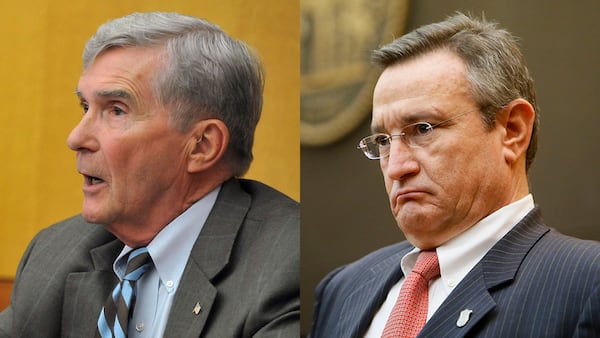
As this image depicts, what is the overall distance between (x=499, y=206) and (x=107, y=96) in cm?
122

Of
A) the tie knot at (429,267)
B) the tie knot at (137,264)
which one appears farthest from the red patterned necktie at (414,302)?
the tie knot at (137,264)

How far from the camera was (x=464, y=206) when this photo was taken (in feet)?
7.81

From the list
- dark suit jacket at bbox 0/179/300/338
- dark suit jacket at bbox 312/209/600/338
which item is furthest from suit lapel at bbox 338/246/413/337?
dark suit jacket at bbox 0/179/300/338

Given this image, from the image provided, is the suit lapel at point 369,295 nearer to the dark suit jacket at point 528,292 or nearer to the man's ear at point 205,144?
the dark suit jacket at point 528,292

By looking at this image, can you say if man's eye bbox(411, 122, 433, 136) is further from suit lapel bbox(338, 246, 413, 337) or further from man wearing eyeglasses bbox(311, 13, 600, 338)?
suit lapel bbox(338, 246, 413, 337)

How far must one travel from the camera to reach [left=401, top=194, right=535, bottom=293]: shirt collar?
233cm

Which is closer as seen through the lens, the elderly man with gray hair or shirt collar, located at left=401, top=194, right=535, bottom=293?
shirt collar, located at left=401, top=194, right=535, bottom=293

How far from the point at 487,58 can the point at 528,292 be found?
0.62 m

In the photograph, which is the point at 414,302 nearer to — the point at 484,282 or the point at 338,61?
the point at 484,282

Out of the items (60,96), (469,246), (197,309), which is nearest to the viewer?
(469,246)

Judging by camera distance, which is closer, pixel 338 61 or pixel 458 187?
pixel 458 187

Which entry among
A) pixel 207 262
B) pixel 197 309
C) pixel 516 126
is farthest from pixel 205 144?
pixel 516 126

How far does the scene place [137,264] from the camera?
2.79 meters

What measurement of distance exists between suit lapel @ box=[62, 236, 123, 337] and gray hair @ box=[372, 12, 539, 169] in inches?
44.0
